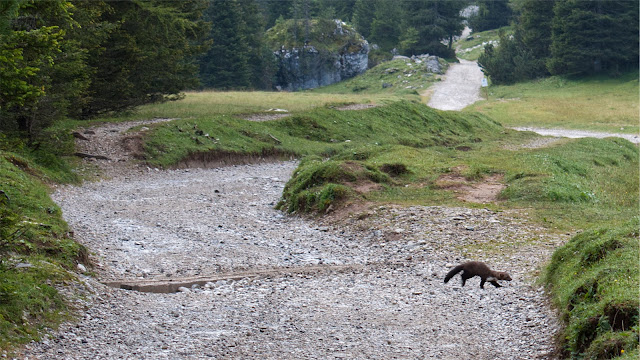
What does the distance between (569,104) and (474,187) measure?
44531 mm

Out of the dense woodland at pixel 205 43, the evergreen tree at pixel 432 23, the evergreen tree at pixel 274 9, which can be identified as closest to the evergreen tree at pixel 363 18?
the dense woodland at pixel 205 43

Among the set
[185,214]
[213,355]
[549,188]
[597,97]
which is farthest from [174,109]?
[597,97]

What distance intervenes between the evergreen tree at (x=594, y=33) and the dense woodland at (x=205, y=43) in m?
0.11

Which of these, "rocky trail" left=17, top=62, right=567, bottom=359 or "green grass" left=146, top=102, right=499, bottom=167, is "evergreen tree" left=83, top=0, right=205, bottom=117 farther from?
"rocky trail" left=17, top=62, right=567, bottom=359

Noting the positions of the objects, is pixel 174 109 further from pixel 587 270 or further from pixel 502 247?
pixel 587 270

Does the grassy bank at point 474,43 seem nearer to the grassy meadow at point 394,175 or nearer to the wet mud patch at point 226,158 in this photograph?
the grassy meadow at point 394,175

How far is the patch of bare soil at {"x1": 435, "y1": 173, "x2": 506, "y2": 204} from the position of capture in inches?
668

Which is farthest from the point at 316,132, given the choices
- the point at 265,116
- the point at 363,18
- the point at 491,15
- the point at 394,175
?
the point at 491,15

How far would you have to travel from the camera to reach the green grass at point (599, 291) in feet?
21.4

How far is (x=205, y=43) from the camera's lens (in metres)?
38.1

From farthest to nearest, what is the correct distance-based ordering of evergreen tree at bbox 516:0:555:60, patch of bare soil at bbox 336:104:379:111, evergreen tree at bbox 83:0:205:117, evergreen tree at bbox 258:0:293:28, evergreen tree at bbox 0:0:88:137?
1. evergreen tree at bbox 258:0:293:28
2. evergreen tree at bbox 516:0:555:60
3. patch of bare soil at bbox 336:104:379:111
4. evergreen tree at bbox 83:0:205:117
5. evergreen tree at bbox 0:0:88:137

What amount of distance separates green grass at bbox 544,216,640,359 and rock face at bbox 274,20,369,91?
84.4 meters

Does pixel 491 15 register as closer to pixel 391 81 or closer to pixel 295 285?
pixel 391 81

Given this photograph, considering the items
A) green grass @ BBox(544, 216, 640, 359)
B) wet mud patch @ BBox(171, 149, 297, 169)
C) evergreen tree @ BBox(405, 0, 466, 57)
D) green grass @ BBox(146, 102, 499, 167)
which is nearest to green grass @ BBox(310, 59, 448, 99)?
evergreen tree @ BBox(405, 0, 466, 57)
